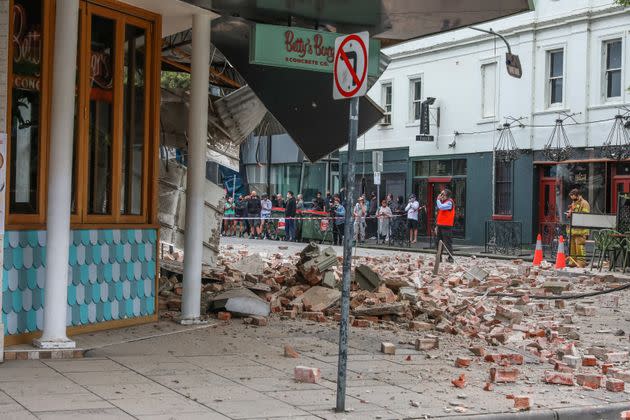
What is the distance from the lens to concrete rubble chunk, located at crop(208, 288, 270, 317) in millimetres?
11453

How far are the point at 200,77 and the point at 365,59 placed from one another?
4.32 metres

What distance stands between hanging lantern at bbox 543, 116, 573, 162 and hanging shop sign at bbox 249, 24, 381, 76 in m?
22.1

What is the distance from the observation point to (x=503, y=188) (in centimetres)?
3472

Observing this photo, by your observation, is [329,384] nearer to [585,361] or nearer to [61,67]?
[585,361]

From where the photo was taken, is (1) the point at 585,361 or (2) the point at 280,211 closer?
(1) the point at 585,361

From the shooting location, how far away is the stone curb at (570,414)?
22.1 feet

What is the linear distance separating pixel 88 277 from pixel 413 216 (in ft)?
88.5

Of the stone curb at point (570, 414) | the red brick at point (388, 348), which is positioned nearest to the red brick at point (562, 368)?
the stone curb at point (570, 414)

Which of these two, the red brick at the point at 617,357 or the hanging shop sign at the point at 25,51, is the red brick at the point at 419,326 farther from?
the hanging shop sign at the point at 25,51

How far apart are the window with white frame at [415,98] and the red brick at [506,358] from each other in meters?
31.1

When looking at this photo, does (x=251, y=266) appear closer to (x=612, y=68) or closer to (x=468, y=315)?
(x=468, y=315)

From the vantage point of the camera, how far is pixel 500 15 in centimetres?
1045

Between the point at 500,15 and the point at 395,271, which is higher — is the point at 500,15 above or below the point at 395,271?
above

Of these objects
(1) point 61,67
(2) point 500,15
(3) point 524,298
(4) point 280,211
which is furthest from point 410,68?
(1) point 61,67
